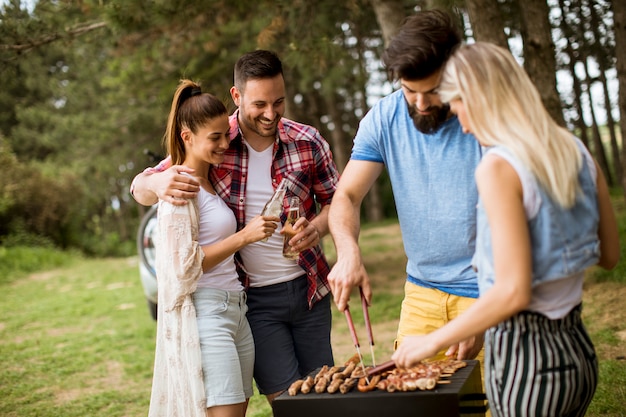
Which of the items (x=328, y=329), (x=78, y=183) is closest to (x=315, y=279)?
(x=328, y=329)

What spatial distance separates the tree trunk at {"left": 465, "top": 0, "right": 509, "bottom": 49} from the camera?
6406 millimetres

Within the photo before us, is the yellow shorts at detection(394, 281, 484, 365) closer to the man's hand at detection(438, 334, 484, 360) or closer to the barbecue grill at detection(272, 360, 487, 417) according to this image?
the man's hand at detection(438, 334, 484, 360)

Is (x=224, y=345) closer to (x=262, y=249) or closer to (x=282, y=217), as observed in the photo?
(x=262, y=249)

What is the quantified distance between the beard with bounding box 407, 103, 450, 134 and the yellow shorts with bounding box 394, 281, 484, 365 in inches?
25.8

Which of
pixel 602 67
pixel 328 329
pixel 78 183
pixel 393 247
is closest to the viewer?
pixel 328 329

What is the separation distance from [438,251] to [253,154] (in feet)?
3.51

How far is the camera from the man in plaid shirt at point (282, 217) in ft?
11.0

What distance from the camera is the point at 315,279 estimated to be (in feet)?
11.4

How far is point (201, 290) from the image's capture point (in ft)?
10.3

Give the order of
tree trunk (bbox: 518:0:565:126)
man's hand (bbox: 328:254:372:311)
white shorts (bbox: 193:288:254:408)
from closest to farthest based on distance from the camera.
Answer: man's hand (bbox: 328:254:372:311) → white shorts (bbox: 193:288:254:408) → tree trunk (bbox: 518:0:565:126)

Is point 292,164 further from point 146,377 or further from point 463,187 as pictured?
point 146,377

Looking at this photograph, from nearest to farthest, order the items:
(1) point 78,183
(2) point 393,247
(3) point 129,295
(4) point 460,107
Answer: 1. (4) point 460,107
2. (3) point 129,295
3. (2) point 393,247
4. (1) point 78,183

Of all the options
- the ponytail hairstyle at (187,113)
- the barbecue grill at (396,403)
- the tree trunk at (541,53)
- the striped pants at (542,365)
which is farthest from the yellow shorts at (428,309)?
the tree trunk at (541,53)

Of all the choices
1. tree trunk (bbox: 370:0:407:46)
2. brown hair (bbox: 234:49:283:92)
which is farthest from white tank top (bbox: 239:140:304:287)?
tree trunk (bbox: 370:0:407:46)
